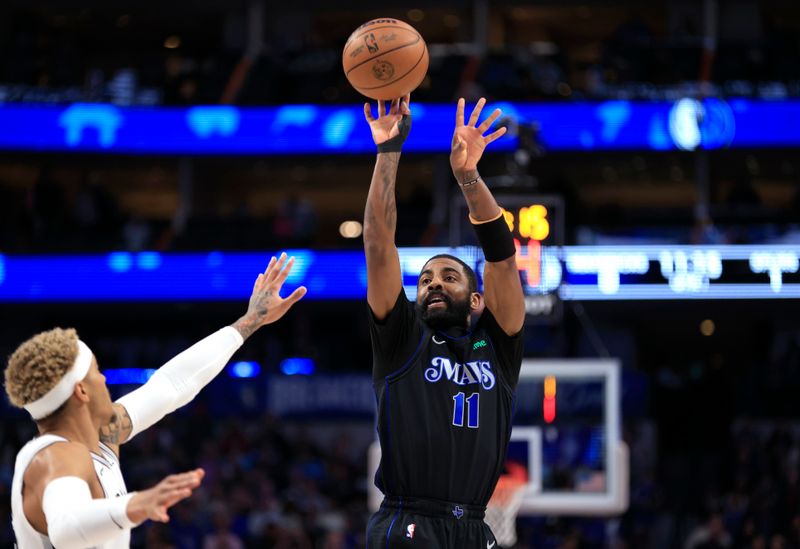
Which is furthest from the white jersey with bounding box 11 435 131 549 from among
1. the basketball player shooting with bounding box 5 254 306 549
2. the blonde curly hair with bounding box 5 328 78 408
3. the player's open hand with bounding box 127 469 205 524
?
the player's open hand with bounding box 127 469 205 524

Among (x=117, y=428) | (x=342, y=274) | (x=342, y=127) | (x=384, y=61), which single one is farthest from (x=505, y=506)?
(x=342, y=127)

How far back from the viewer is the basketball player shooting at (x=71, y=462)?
14.1ft

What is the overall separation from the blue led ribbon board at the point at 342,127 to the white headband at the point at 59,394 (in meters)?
16.5

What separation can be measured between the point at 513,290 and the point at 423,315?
0.42 meters

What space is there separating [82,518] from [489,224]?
226cm

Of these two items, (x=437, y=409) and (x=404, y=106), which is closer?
(x=437, y=409)

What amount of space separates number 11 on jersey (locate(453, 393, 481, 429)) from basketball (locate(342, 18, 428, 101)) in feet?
4.79

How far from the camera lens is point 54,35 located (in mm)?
27625

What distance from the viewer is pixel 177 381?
5695 millimetres

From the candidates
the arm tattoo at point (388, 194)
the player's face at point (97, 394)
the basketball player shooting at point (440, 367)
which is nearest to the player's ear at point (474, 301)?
the basketball player shooting at point (440, 367)

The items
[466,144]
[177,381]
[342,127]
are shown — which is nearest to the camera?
[466,144]

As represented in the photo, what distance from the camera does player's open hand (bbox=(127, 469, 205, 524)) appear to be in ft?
13.8

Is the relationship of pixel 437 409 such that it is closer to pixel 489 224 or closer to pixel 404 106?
pixel 489 224

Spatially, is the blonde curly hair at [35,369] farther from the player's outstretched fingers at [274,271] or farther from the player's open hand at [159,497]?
the player's outstretched fingers at [274,271]
